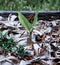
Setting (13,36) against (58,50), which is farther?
(13,36)

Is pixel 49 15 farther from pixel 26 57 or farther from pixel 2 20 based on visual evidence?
pixel 26 57

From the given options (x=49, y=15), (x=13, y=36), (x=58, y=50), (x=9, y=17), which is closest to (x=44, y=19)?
(x=49, y=15)

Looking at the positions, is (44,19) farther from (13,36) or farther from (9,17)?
(13,36)

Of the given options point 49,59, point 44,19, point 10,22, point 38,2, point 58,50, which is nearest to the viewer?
point 49,59

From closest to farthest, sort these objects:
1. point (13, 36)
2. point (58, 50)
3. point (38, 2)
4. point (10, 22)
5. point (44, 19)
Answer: point (58, 50), point (13, 36), point (10, 22), point (44, 19), point (38, 2)

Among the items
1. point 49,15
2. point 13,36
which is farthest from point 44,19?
point 13,36

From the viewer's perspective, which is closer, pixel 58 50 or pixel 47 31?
pixel 58 50
